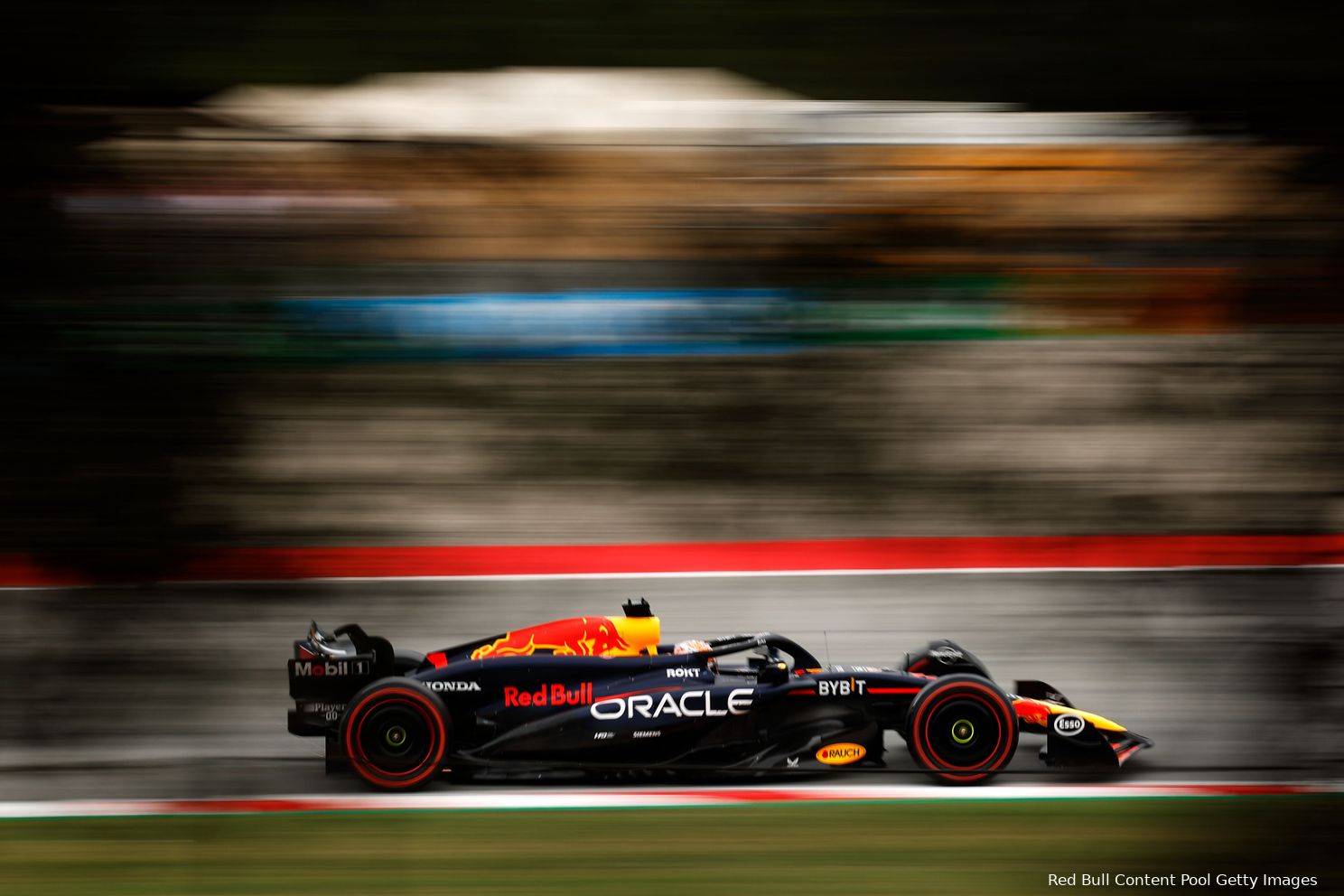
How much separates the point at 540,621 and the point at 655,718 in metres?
1.02

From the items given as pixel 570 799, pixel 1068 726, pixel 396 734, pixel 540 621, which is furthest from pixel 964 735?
pixel 396 734

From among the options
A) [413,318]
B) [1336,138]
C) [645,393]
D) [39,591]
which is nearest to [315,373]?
[413,318]

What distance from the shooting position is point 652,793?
3.75 m

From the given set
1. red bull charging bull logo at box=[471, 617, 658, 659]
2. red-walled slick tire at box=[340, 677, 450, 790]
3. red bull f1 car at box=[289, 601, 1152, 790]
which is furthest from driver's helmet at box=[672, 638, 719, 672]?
red-walled slick tire at box=[340, 677, 450, 790]

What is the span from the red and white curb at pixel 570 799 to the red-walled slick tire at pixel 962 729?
0.08 m

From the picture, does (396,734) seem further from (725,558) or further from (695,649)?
(725,558)

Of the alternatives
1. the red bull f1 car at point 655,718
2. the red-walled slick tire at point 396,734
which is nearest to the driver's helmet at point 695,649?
the red bull f1 car at point 655,718

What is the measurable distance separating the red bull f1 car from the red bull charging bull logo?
8 centimetres

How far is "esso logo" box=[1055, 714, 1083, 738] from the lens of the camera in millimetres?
3828

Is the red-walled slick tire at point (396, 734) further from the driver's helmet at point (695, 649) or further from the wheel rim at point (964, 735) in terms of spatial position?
the wheel rim at point (964, 735)

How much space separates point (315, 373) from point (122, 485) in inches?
45.6

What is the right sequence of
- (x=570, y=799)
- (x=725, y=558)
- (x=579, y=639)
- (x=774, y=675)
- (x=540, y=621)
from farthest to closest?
(x=725, y=558)
(x=540, y=621)
(x=579, y=639)
(x=774, y=675)
(x=570, y=799)

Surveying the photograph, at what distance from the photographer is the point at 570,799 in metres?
3.70

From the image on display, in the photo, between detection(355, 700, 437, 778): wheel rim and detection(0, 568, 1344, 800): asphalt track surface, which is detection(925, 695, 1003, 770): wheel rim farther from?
detection(355, 700, 437, 778): wheel rim
